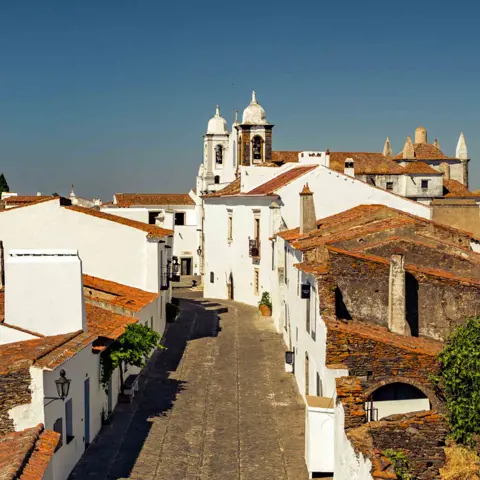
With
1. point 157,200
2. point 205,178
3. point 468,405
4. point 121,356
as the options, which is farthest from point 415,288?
point 157,200

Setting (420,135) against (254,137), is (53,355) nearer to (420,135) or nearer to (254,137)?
(254,137)

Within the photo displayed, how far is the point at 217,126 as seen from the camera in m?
71.9

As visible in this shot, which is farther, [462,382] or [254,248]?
[254,248]

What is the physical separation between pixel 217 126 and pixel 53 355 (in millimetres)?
57416

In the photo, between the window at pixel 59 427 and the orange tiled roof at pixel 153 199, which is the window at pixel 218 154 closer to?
the orange tiled roof at pixel 153 199

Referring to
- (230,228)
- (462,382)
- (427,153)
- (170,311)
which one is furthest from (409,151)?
(462,382)

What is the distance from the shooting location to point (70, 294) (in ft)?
62.1

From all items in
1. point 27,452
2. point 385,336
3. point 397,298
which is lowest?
point 27,452

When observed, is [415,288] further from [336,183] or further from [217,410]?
[336,183]

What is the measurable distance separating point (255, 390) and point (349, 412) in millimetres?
9690

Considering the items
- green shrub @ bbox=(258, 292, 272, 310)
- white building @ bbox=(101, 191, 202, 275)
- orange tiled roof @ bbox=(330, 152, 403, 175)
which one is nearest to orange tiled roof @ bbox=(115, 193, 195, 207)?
white building @ bbox=(101, 191, 202, 275)

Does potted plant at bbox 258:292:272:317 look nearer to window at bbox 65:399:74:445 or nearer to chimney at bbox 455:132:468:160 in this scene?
window at bbox 65:399:74:445

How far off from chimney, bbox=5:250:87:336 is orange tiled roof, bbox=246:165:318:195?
80.6ft

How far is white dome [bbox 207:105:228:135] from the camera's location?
71.6 meters
